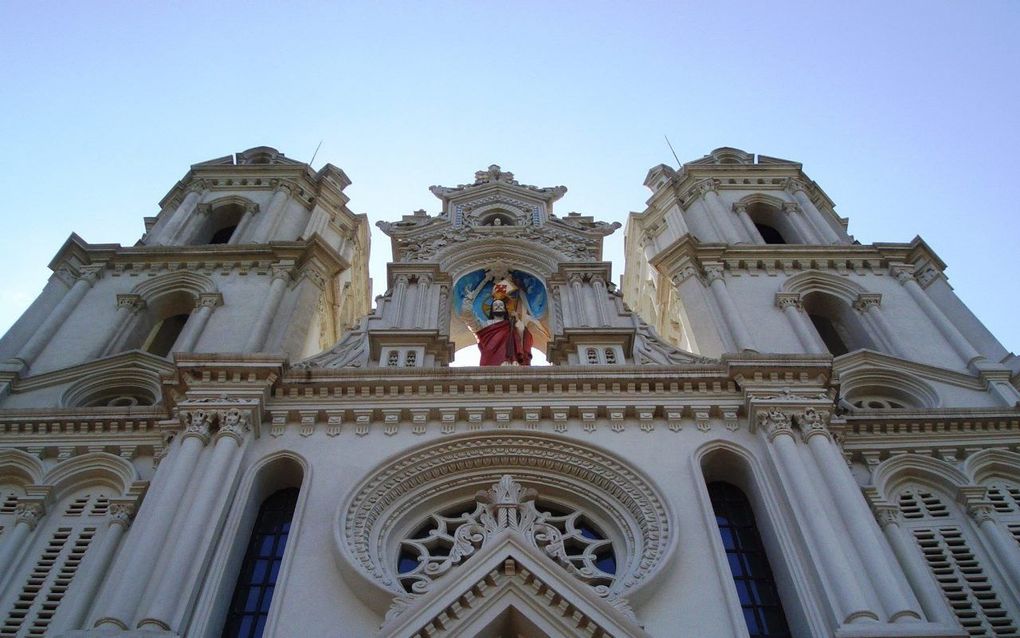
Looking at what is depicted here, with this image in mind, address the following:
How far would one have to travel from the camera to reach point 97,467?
16.3 metres

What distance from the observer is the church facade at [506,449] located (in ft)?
41.2

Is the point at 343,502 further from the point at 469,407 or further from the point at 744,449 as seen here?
the point at 744,449

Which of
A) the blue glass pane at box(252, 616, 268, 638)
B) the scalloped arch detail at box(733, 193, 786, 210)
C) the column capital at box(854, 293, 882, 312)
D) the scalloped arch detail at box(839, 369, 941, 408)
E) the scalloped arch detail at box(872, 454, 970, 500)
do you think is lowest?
the blue glass pane at box(252, 616, 268, 638)

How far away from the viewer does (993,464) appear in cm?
1645

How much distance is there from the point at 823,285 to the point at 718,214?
4.50 meters

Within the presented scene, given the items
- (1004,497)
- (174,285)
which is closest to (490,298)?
(174,285)

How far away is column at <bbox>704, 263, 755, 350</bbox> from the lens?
2034 centimetres

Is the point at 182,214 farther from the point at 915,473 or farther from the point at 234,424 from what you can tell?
the point at 915,473

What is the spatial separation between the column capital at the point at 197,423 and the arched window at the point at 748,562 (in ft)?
25.1

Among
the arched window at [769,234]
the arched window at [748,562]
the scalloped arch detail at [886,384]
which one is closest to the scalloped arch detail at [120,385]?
the arched window at [748,562]

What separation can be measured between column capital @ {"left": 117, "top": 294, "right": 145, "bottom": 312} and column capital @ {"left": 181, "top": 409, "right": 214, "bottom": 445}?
8.21 meters

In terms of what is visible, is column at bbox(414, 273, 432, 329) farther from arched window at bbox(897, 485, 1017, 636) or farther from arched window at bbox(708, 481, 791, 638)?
arched window at bbox(897, 485, 1017, 636)

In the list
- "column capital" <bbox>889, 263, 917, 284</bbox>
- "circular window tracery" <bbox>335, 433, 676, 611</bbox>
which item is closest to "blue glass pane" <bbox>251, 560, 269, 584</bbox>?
"circular window tracery" <bbox>335, 433, 676, 611</bbox>

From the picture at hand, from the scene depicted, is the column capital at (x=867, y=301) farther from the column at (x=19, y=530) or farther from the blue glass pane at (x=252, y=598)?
the column at (x=19, y=530)
